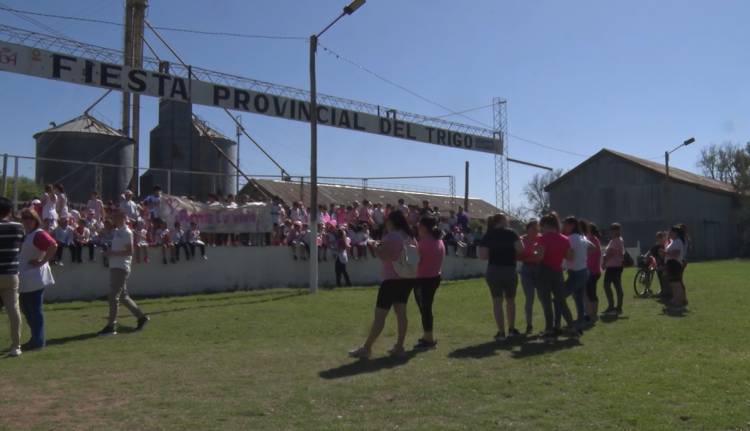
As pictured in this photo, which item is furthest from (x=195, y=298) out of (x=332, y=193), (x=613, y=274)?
(x=332, y=193)

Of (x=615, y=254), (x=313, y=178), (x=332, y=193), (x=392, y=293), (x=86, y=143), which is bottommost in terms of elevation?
(x=392, y=293)

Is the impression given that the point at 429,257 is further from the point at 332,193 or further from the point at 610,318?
the point at 332,193

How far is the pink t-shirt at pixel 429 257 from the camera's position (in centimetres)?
967

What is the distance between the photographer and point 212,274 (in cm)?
1962

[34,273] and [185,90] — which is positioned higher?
[185,90]

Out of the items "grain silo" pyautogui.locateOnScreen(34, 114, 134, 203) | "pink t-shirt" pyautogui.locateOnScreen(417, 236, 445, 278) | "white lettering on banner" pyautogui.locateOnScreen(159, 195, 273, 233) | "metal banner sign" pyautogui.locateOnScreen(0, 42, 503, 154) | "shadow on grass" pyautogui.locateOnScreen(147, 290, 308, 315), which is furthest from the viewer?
"grain silo" pyautogui.locateOnScreen(34, 114, 134, 203)

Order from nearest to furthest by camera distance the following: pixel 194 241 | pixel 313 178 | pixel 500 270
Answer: pixel 500 270
pixel 313 178
pixel 194 241

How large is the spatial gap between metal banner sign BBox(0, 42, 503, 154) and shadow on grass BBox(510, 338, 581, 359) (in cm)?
1349

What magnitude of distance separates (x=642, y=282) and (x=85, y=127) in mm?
24856

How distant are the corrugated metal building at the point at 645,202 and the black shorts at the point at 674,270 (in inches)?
1384

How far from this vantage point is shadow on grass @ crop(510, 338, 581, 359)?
9.26m

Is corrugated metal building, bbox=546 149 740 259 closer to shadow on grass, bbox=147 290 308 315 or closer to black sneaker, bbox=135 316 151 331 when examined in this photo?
shadow on grass, bbox=147 290 308 315

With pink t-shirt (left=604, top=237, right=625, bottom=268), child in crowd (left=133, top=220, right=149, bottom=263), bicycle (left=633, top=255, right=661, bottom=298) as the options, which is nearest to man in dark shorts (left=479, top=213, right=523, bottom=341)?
pink t-shirt (left=604, top=237, right=625, bottom=268)

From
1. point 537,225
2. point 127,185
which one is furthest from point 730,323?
point 127,185
